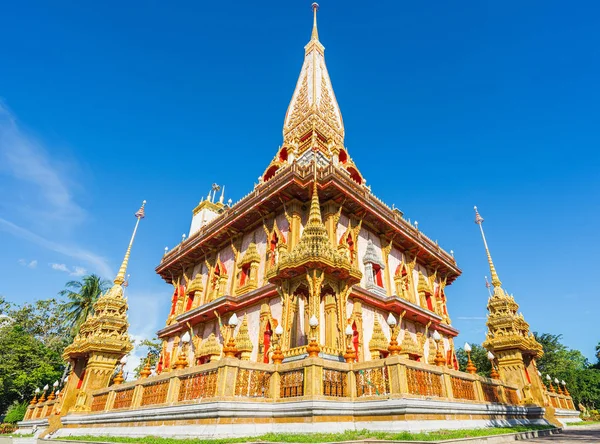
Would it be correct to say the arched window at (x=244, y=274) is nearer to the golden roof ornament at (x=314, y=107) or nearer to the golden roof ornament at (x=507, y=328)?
the golden roof ornament at (x=314, y=107)

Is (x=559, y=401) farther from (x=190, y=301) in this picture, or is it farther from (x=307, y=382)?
(x=190, y=301)

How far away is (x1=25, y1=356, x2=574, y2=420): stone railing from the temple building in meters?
0.04

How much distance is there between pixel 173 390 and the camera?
9.02m

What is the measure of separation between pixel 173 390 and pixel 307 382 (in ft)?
12.0

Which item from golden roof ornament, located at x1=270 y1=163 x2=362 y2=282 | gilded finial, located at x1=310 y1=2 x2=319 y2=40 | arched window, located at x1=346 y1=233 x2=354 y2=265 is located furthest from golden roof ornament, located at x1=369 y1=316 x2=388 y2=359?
gilded finial, located at x1=310 y1=2 x2=319 y2=40

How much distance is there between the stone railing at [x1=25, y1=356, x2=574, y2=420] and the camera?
7801 mm

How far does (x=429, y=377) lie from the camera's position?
28.2 ft

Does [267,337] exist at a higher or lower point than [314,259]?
lower

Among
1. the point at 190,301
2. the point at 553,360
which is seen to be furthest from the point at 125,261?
the point at 553,360

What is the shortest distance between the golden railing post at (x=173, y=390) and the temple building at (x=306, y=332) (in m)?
0.03

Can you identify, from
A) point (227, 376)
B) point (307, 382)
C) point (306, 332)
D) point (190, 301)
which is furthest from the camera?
point (190, 301)

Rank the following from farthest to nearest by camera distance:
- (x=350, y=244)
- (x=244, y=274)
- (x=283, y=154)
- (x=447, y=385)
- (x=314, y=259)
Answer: (x=283, y=154), (x=244, y=274), (x=350, y=244), (x=314, y=259), (x=447, y=385)

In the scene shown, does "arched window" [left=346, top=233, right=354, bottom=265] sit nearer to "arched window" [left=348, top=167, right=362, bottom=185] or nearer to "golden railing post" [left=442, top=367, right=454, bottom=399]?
"arched window" [left=348, top=167, right=362, bottom=185]

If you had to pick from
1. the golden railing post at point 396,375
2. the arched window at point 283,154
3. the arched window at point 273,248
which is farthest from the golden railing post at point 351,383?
the arched window at point 283,154
